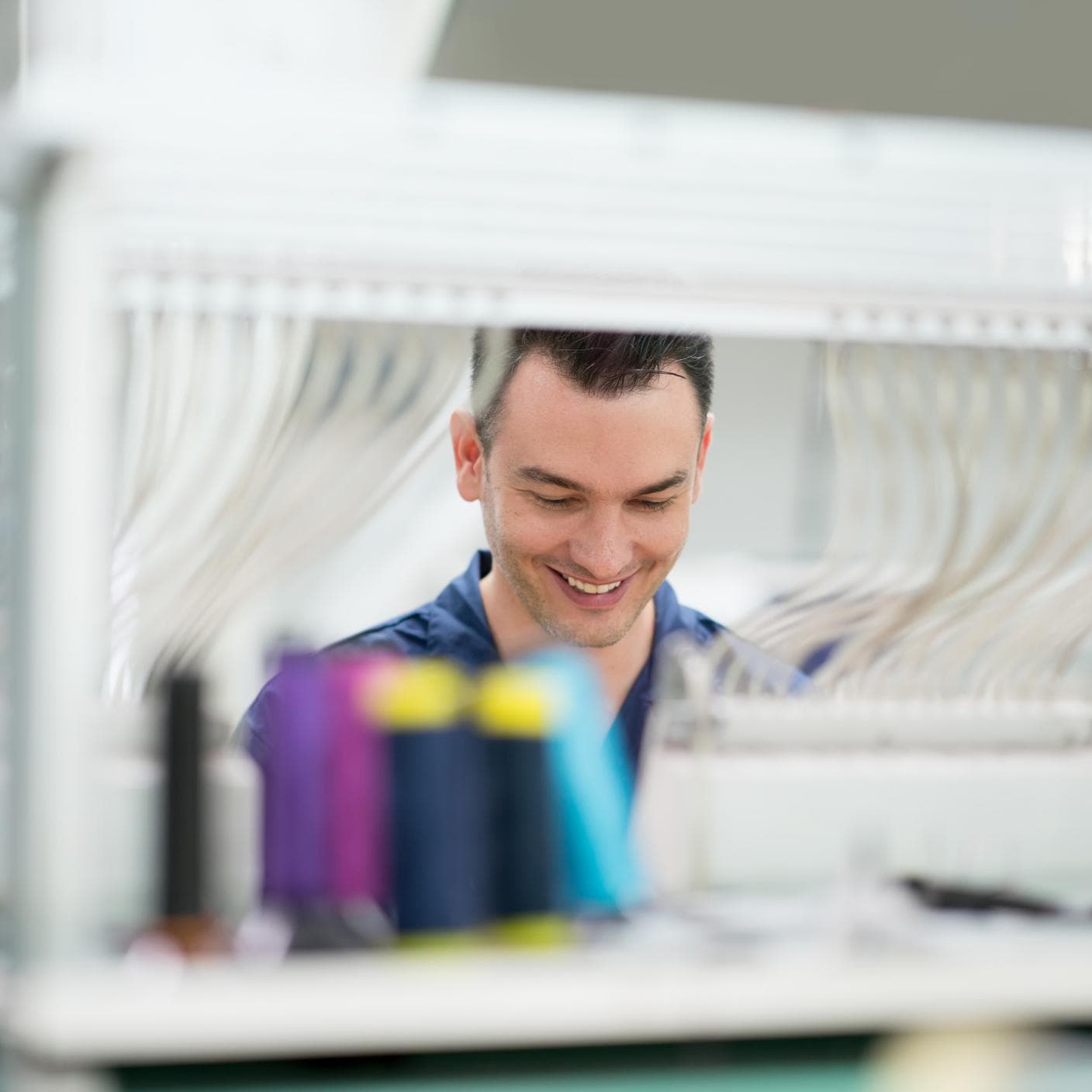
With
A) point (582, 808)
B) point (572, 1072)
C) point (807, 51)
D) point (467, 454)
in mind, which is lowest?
point (572, 1072)

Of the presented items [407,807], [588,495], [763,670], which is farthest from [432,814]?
[588,495]

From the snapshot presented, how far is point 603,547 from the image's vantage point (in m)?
1.84

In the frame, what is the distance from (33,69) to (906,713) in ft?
3.29

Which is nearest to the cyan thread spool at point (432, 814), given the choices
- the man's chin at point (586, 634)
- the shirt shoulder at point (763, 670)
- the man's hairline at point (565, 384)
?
the shirt shoulder at point (763, 670)

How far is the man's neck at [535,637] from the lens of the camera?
6.23 ft

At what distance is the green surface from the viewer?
775 millimetres

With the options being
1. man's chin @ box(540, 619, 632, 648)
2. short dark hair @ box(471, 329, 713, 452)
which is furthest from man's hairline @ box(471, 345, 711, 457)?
man's chin @ box(540, 619, 632, 648)

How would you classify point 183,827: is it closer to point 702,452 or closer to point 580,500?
point 580,500

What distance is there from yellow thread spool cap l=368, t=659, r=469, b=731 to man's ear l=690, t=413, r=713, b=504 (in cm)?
105

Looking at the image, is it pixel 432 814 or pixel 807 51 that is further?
pixel 807 51

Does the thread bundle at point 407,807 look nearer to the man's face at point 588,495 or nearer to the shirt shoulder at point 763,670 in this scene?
the shirt shoulder at point 763,670

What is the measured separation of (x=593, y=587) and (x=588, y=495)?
167 mm

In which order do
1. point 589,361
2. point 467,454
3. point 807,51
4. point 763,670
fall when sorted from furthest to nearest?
point 807,51
point 467,454
point 589,361
point 763,670

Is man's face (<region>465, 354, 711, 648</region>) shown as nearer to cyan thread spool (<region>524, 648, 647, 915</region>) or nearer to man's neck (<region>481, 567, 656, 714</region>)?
man's neck (<region>481, 567, 656, 714</region>)
